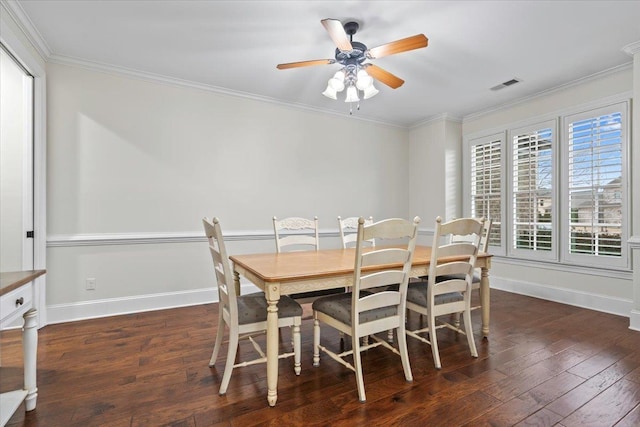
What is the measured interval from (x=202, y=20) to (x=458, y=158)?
3.99 meters

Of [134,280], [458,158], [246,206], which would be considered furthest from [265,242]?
[458,158]

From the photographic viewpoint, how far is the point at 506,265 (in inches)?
174

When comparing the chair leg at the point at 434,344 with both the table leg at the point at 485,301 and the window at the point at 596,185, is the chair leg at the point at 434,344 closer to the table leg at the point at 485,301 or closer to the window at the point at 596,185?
the table leg at the point at 485,301

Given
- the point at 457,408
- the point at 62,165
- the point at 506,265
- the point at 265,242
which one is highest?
the point at 62,165

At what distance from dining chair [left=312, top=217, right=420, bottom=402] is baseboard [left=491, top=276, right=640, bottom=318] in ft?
8.45

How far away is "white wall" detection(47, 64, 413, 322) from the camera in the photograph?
10.3ft

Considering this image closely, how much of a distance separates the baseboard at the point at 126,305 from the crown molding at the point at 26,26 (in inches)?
93.0

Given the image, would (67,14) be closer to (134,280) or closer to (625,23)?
(134,280)

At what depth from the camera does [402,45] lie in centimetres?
219

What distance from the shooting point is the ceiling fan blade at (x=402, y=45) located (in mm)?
2089

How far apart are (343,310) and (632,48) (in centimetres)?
354

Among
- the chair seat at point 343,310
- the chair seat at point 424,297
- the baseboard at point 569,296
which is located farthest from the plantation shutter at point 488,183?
the chair seat at point 343,310

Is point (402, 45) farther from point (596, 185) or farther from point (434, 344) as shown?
point (596, 185)

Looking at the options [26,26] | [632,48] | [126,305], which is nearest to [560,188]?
[632,48]
